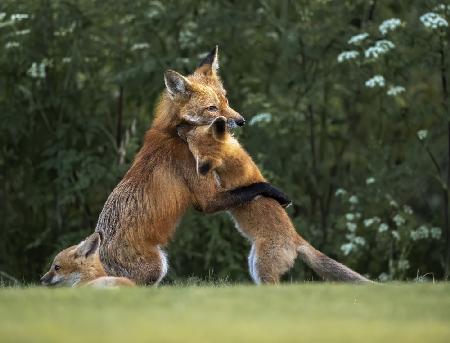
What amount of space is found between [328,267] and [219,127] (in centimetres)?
182

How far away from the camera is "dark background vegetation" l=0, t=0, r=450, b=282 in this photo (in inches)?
594

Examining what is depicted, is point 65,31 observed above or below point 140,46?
above

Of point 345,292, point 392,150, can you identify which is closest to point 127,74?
point 392,150

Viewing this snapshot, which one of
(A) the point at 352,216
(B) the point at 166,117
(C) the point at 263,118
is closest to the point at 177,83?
(B) the point at 166,117

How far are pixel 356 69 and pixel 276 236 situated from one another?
5.85 meters

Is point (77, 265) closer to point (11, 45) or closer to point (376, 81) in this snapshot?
point (376, 81)

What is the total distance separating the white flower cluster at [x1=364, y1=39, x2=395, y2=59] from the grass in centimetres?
634

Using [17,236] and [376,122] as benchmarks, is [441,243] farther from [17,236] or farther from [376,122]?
[17,236]

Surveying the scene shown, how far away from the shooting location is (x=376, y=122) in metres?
17.5

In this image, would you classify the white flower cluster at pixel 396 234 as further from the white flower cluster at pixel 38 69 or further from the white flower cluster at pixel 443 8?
the white flower cluster at pixel 38 69

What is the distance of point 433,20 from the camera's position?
1358 cm

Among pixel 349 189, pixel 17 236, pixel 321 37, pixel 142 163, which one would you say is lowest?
pixel 17 236

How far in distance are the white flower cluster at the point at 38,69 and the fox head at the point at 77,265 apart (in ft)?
19.4

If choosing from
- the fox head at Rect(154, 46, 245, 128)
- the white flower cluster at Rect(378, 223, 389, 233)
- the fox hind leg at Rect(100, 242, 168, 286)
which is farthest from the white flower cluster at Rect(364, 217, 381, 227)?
the fox hind leg at Rect(100, 242, 168, 286)
